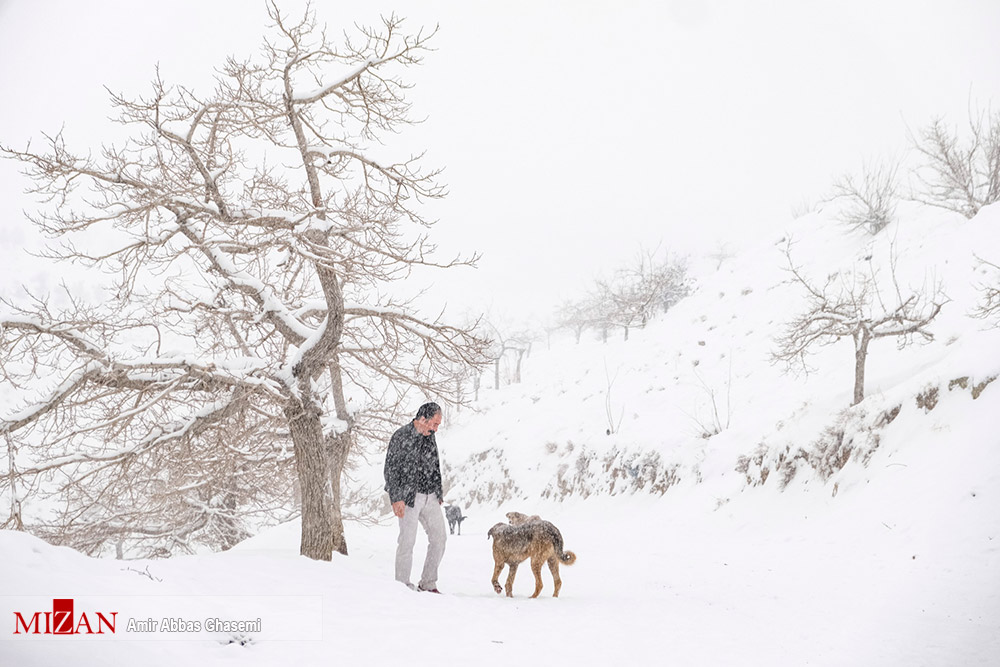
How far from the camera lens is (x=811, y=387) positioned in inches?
611

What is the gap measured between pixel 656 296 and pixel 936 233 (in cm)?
1998

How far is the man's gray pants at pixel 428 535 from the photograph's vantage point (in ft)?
18.1

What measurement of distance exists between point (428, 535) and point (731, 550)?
24.2 ft

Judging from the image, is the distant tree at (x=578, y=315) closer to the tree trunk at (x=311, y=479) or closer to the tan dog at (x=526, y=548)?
the tan dog at (x=526, y=548)

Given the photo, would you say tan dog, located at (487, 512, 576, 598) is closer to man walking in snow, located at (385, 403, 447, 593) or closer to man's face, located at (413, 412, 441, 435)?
man walking in snow, located at (385, 403, 447, 593)

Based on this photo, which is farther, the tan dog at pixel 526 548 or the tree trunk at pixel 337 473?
the tree trunk at pixel 337 473

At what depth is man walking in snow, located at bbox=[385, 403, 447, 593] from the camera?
18.0 feet

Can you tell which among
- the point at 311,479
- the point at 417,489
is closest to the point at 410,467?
the point at 417,489

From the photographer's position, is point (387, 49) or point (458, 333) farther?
point (458, 333)

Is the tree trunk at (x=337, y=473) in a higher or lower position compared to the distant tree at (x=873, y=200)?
lower

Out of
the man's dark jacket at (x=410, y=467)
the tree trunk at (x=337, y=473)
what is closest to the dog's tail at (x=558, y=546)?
the man's dark jacket at (x=410, y=467)

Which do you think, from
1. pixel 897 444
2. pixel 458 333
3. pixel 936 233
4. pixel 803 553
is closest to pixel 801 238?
pixel 936 233

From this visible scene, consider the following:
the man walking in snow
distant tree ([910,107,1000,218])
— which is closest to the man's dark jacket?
the man walking in snow

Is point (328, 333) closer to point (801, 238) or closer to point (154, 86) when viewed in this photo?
point (154, 86)
